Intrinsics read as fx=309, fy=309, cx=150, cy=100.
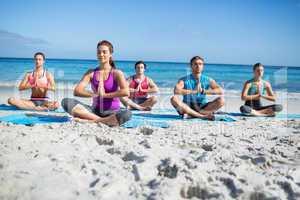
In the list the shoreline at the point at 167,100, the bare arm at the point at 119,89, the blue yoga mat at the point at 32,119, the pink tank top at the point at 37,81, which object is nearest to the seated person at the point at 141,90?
the shoreline at the point at 167,100

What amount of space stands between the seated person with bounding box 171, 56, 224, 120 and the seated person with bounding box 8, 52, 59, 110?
253 centimetres

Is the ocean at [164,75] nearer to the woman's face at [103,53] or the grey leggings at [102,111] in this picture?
the grey leggings at [102,111]

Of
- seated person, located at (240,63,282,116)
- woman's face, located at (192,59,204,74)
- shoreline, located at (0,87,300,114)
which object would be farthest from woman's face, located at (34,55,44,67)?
seated person, located at (240,63,282,116)

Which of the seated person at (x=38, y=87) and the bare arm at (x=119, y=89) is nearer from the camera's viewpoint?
the bare arm at (x=119, y=89)

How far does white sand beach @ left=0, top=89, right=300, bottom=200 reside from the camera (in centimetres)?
227

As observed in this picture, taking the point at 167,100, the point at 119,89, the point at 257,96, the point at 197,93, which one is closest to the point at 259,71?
the point at 257,96

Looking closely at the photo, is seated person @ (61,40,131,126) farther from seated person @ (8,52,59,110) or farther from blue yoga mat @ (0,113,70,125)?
seated person @ (8,52,59,110)

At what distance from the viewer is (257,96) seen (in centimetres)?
662

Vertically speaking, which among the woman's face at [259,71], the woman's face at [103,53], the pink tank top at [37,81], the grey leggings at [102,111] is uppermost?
the woman's face at [103,53]

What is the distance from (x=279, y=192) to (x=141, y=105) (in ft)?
15.7

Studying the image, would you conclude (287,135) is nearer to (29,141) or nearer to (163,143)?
(163,143)

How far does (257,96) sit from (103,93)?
3598 millimetres

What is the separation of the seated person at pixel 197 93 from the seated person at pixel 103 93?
1.30 meters

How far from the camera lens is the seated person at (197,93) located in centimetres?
564
